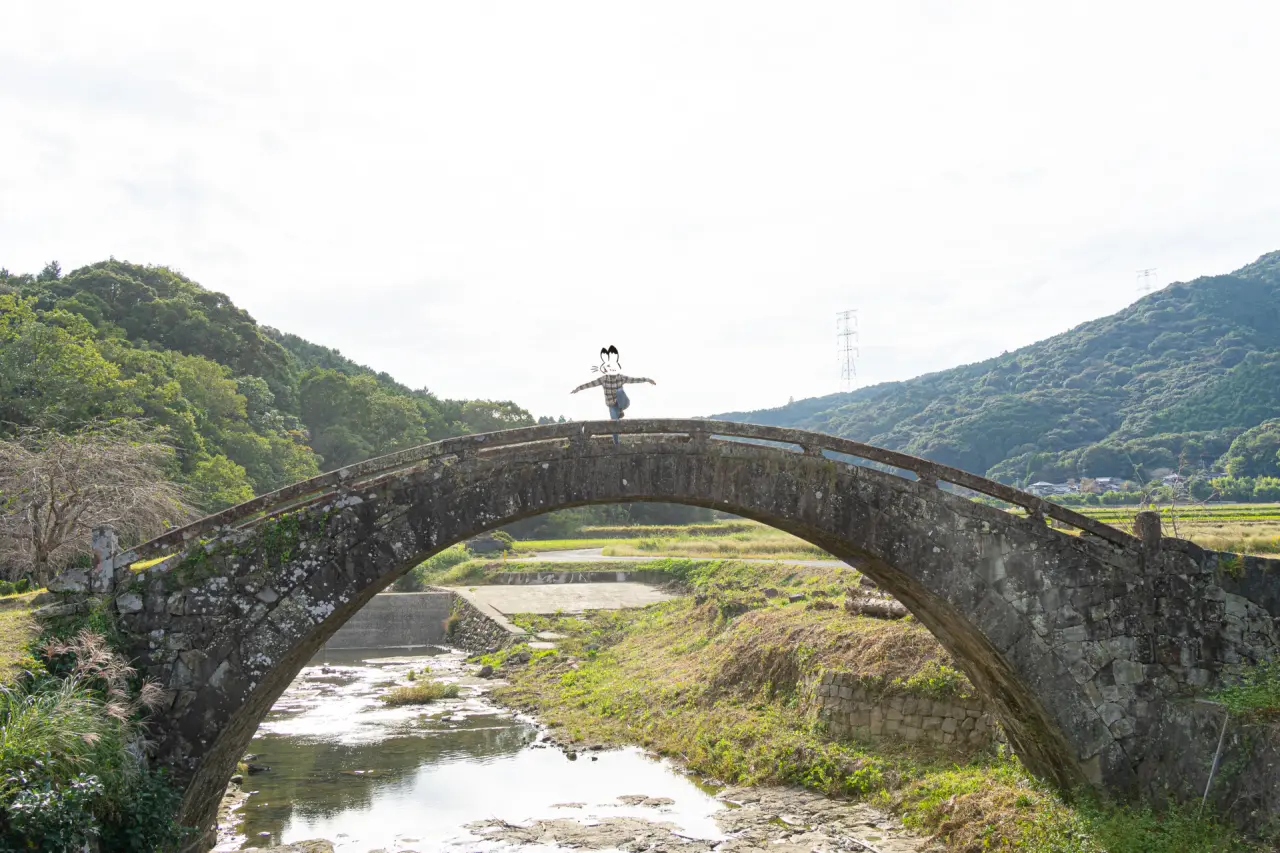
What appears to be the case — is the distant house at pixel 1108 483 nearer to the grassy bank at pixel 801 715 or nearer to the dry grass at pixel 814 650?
the grassy bank at pixel 801 715

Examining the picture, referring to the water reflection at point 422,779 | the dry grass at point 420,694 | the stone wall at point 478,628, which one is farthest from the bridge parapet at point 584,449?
the stone wall at point 478,628

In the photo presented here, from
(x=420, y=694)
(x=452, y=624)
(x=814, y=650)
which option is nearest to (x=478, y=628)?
(x=452, y=624)

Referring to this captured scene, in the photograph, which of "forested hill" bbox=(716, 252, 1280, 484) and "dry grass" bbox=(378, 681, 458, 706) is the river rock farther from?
"forested hill" bbox=(716, 252, 1280, 484)

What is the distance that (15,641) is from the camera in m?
8.85

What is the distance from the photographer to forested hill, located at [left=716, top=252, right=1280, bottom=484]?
199 feet

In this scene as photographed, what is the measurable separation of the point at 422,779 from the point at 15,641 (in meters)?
9.16

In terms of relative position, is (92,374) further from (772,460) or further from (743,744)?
(772,460)

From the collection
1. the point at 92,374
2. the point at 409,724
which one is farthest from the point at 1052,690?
the point at 92,374

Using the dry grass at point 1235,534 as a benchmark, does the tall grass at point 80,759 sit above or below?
above

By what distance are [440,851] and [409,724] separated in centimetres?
915

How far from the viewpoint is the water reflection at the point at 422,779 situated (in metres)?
13.7

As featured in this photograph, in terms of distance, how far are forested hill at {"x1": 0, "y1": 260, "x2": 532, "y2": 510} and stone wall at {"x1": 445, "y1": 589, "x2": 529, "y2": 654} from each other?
939cm

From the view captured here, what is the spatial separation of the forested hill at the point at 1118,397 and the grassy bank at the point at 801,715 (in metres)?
37.2

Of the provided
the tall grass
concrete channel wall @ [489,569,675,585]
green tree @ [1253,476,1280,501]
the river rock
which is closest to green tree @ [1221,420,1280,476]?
green tree @ [1253,476,1280,501]
